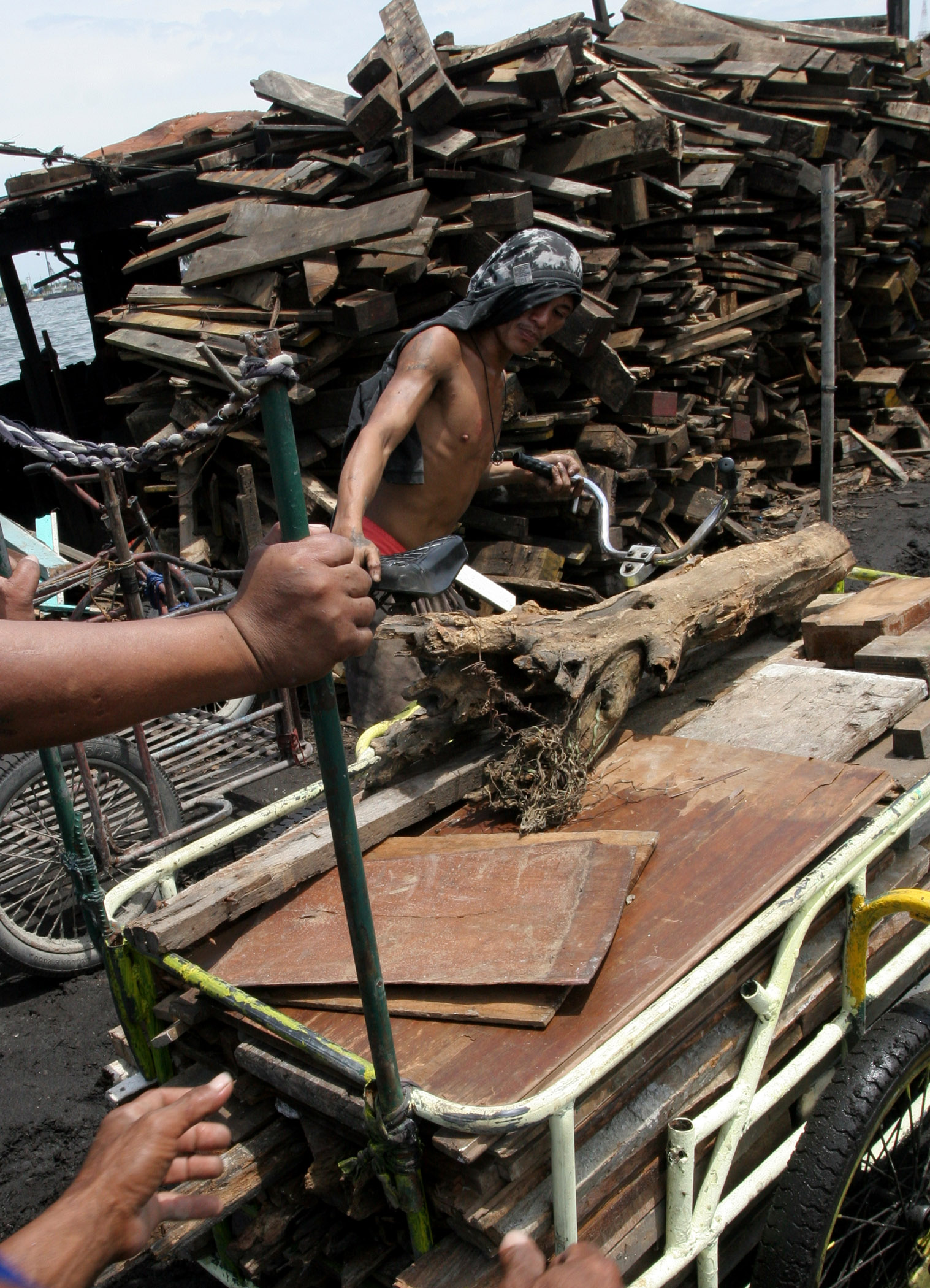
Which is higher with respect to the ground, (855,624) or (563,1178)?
(855,624)

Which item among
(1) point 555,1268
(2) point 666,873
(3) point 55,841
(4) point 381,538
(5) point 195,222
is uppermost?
(5) point 195,222

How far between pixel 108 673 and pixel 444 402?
2.65 metres

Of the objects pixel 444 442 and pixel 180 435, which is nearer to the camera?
pixel 180 435

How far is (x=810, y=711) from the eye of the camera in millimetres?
2816

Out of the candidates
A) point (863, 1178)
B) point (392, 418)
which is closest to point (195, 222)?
point (392, 418)

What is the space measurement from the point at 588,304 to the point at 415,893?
5263mm

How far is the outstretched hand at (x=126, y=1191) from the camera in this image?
1.24 metres

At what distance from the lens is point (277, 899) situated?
85.7 inches

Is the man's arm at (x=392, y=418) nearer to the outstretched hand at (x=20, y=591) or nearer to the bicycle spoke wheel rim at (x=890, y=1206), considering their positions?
the outstretched hand at (x=20, y=591)

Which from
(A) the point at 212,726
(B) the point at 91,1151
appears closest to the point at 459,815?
(B) the point at 91,1151

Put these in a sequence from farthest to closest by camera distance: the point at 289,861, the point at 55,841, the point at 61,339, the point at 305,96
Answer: the point at 61,339 → the point at 305,96 → the point at 55,841 → the point at 289,861

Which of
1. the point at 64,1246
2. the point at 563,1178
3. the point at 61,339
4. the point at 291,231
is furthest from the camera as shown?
the point at 61,339

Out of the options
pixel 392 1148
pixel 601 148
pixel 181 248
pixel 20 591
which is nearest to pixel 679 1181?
pixel 392 1148

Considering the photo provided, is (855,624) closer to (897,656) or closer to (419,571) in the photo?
(897,656)
